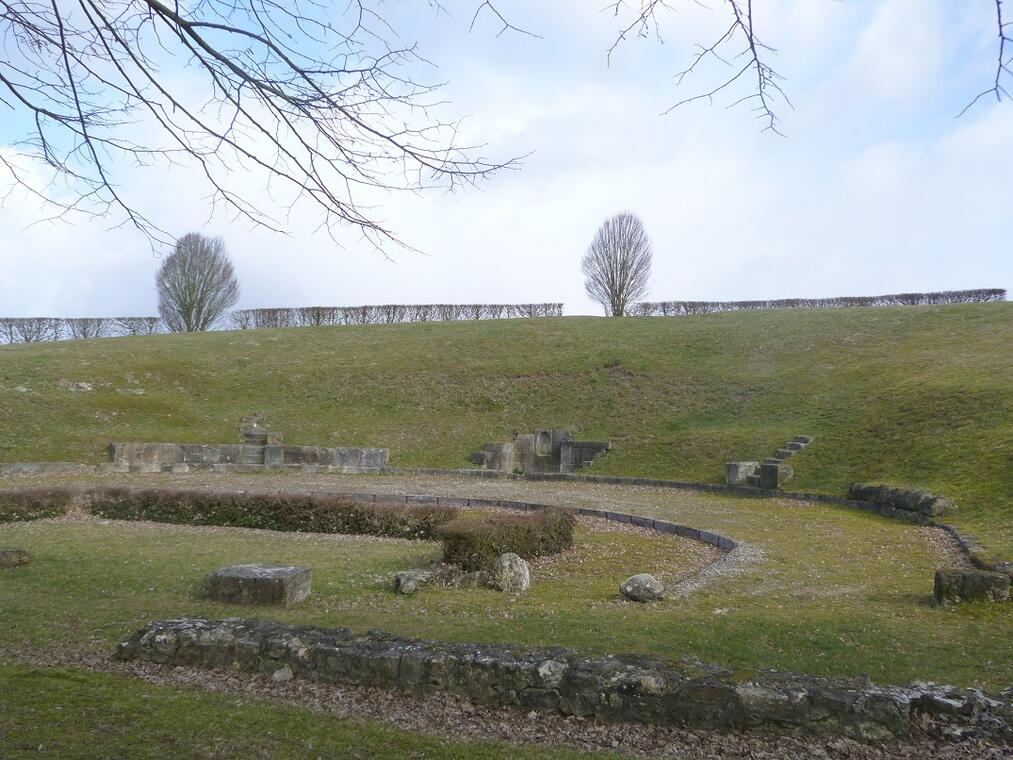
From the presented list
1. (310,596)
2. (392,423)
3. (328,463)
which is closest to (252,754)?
(310,596)

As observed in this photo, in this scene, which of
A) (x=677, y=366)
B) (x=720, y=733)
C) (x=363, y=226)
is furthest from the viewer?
(x=677, y=366)

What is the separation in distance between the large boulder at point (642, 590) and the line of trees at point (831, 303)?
3816 centimetres

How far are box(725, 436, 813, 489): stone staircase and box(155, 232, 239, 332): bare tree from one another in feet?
152

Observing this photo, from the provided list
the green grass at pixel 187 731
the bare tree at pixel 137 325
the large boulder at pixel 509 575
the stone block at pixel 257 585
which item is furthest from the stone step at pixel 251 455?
the bare tree at pixel 137 325

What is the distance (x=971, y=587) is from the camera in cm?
806

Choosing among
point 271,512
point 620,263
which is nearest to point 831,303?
point 620,263

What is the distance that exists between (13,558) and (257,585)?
418 cm

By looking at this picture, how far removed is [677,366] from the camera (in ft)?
108

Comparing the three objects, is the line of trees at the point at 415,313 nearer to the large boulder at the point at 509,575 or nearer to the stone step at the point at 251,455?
the stone step at the point at 251,455

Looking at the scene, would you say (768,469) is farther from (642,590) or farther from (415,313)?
(415,313)

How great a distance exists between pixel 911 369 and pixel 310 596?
2547cm

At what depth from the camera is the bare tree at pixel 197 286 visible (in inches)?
2194

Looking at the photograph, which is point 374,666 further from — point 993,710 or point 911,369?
point 911,369

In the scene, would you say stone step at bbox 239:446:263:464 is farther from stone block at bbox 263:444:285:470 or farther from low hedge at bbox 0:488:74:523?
low hedge at bbox 0:488:74:523
